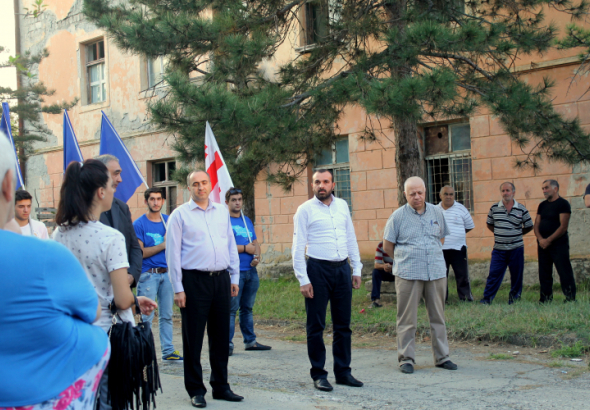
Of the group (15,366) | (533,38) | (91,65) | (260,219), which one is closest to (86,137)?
(91,65)

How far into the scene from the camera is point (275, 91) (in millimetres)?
8703

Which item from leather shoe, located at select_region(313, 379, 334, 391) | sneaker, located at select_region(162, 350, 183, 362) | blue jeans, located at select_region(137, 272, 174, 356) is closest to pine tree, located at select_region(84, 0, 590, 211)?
blue jeans, located at select_region(137, 272, 174, 356)

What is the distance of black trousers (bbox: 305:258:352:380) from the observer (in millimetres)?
5477

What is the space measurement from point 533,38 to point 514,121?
1549 mm

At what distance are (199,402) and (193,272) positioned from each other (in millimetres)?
1038

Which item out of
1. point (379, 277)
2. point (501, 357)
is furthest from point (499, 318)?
point (379, 277)

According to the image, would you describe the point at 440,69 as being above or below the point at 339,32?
below

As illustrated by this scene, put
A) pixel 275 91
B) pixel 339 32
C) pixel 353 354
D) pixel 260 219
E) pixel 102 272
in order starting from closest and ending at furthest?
pixel 102 272 < pixel 353 354 < pixel 275 91 < pixel 339 32 < pixel 260 219

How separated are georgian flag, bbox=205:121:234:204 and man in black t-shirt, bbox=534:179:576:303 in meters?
4.66

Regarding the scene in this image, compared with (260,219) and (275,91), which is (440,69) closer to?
(275,91)

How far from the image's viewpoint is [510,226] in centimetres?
919

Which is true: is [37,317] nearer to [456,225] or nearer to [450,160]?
[456,225]

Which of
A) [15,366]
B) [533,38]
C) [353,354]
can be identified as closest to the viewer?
[15,366]

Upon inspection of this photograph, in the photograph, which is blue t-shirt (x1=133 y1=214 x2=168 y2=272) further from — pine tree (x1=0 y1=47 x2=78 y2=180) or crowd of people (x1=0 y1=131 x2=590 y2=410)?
pine tree (x1=0 y1=47 x2=78 y2=180)
